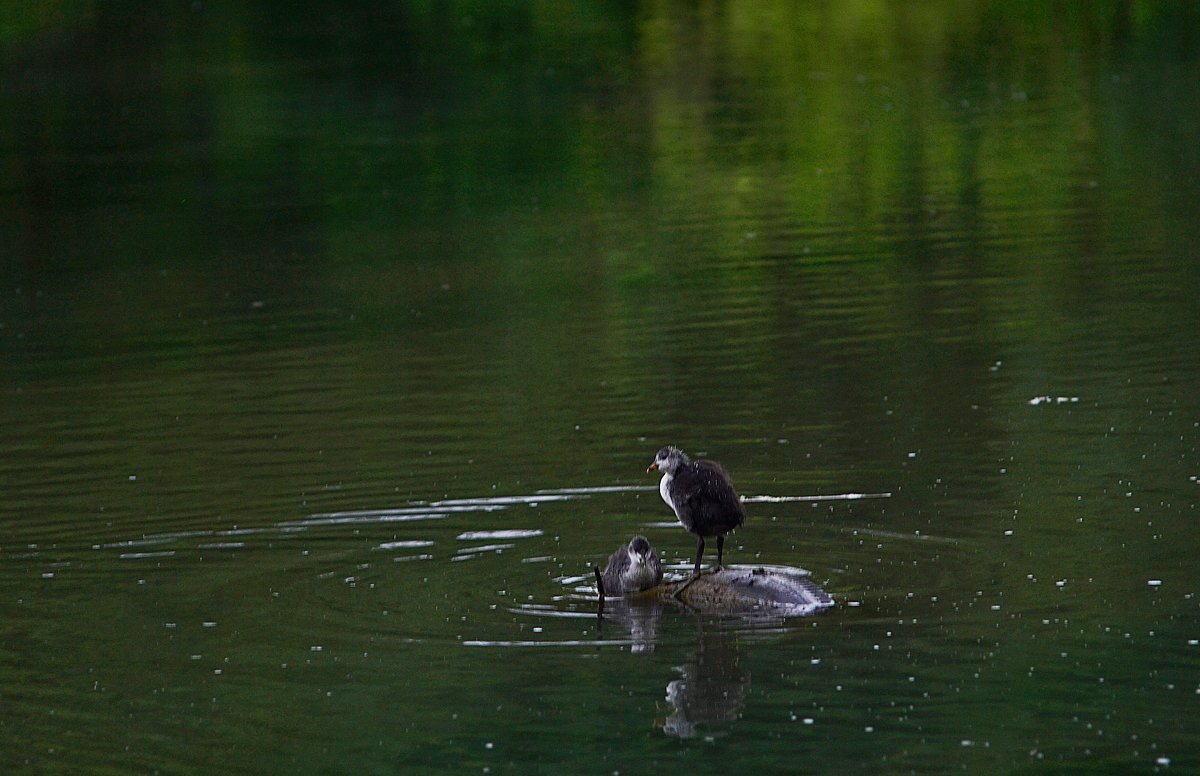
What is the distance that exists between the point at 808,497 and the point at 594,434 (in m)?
2.45

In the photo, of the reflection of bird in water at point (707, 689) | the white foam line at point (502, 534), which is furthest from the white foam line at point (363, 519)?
the reflection of bird in water at point (707, 689)

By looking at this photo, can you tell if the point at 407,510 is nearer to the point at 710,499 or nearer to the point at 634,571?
the point at 634,571

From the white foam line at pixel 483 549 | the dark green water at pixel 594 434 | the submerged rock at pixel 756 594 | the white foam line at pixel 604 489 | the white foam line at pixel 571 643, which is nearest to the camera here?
the dark green water at pixel 594 434

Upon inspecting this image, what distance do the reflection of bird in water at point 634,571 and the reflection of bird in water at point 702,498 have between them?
0.82 feet

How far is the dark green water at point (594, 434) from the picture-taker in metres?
9.66

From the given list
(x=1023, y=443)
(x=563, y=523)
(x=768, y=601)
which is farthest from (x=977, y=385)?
(x=768, y=601)

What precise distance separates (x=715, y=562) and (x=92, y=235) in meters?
18.1

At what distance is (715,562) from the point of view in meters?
12.1

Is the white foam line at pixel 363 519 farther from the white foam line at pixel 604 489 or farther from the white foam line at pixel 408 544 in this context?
the white foam line at pixel 604 489

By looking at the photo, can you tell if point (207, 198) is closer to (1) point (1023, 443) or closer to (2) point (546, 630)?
(1) point (1023, 443)

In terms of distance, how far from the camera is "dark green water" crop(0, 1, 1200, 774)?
9.66 meters

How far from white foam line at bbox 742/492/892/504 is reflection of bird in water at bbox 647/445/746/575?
161cm

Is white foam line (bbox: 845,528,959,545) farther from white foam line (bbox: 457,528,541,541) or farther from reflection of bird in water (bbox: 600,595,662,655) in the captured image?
white foam line (bbox: 457,528,541,541)

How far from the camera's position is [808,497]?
13258 mm
